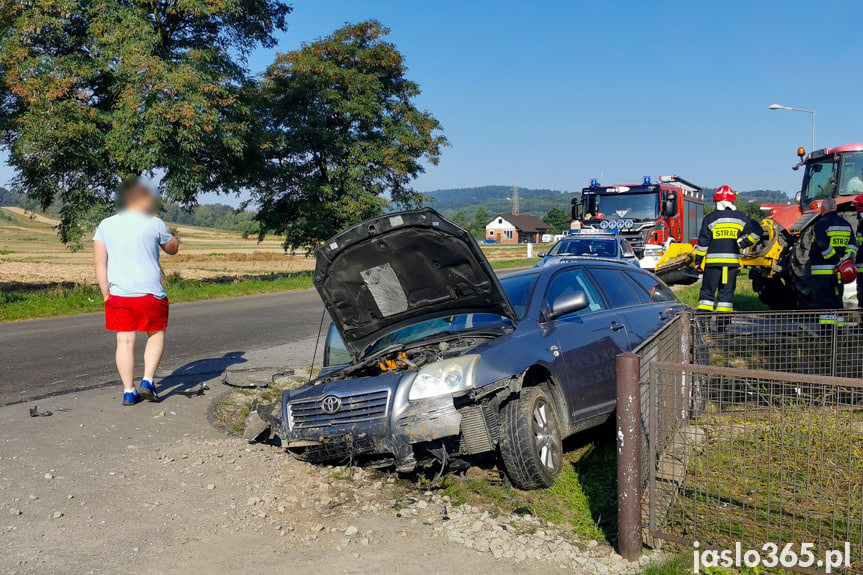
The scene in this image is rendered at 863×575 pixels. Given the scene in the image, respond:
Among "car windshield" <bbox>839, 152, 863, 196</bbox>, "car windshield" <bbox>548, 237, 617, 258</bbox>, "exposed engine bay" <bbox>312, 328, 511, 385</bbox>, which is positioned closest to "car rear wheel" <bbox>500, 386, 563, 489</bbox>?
"exposed engine bay" <bbox>312, 328, 511, 385</bbox>

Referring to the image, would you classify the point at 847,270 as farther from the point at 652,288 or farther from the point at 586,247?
the point at 586,247

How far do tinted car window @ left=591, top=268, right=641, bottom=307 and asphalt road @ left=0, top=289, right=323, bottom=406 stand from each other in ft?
16.3

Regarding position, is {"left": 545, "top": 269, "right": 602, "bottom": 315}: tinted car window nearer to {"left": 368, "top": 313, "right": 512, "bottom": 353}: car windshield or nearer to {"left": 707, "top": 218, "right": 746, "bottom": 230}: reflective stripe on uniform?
{"left": 368, "top": 313, "right": 512, "bottom": 353}: car windshield

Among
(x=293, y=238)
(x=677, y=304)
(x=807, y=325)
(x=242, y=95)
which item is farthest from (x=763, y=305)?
(x=293, y=238)

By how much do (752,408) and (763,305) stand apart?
11707 mm

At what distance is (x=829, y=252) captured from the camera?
820cm

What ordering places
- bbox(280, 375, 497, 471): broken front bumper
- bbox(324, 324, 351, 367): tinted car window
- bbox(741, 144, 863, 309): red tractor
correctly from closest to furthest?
bbox(280, 375, 497, 471): broken front bumper, bbox(324, 324, 351, 367): tinted car window, bbox(741, 144, 863, 309): red tractor

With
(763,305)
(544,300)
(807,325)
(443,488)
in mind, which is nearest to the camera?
(443,488)

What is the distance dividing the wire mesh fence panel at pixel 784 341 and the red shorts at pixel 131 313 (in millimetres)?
4761

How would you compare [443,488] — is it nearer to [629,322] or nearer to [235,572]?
[235,572]

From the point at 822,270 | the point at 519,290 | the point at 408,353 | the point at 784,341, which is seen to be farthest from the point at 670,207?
the point at 408,353

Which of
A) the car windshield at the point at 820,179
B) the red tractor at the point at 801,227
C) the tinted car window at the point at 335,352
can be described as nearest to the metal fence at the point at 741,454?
the tinted car window at the point at 335,352

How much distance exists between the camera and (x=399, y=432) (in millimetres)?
4383

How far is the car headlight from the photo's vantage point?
4379mm
